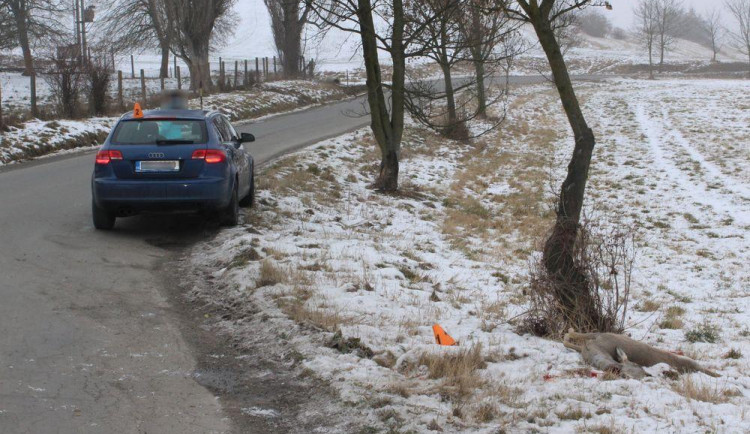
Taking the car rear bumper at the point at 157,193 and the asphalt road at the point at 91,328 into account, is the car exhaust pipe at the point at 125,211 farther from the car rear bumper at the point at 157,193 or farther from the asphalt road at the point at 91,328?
the asphalt road at the point at 91,328

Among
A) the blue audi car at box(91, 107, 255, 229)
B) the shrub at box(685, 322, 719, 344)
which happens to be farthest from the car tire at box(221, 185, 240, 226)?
the shrub at box(685, 322, 719, 344)

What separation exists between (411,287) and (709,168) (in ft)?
53.5

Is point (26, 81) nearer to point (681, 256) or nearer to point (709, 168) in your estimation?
point (709, 168)

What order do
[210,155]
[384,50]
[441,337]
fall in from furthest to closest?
1. [384,50]
2. [210,155]
3. [441,337]

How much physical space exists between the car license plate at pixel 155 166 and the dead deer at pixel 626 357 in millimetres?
5636

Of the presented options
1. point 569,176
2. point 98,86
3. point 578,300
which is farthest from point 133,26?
point 578,300

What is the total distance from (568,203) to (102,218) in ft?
19.6

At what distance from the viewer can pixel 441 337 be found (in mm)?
6004

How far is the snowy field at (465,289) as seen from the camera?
4691 mm

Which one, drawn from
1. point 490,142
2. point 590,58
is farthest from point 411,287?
point 590,58

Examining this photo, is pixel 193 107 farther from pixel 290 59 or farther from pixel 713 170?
pixel 290 59

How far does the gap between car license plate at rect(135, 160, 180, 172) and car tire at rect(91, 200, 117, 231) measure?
2.69 feet

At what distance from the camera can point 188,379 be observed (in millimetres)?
5227

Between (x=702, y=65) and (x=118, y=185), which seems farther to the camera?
(x=702, y=65)
